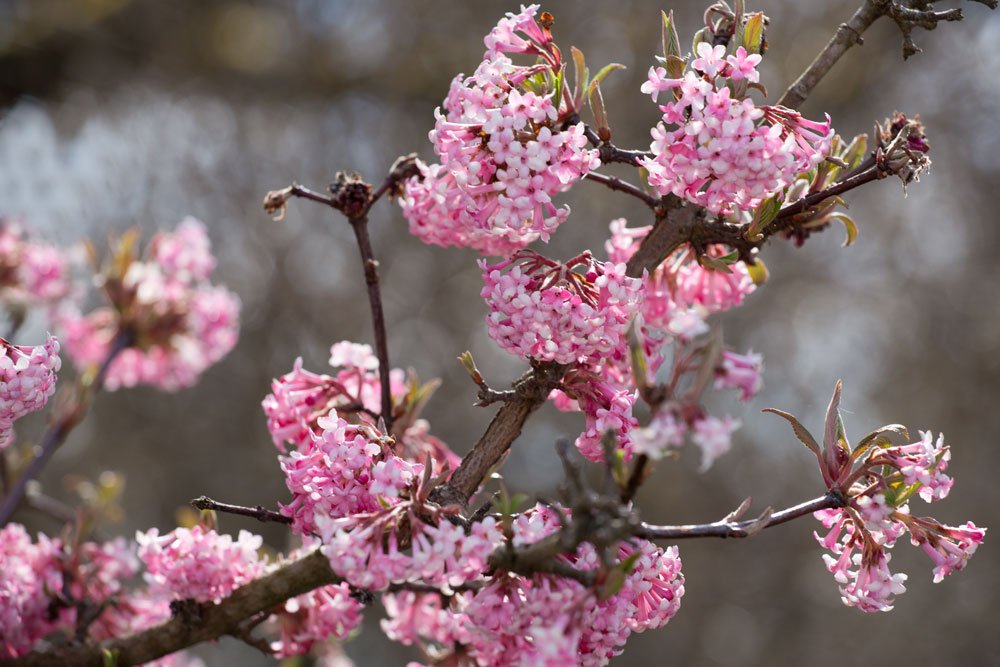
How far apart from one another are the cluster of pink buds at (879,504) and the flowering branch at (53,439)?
4.42 feet

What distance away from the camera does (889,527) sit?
3.49 feet

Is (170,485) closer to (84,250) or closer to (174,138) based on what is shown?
(174,138)

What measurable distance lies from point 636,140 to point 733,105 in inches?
236

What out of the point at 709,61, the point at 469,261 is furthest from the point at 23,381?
the point at 469,261

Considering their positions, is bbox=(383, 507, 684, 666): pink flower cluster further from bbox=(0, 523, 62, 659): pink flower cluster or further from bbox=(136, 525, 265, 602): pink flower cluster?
bbox=(0, 523, 62, 659): pink flower cluster

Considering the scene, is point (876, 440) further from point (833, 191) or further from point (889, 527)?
point (833, 191)

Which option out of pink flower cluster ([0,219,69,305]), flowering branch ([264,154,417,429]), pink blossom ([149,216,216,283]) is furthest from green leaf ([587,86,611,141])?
pink flower cluster ([0,219,69,305])

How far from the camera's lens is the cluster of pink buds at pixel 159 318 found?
6.94 feet

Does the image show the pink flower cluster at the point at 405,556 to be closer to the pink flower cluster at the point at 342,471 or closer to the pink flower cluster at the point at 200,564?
the pink flower cluster at the point at 342,471

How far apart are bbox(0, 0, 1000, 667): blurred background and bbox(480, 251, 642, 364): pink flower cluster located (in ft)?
16.2

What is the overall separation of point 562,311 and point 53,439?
46.9 inches

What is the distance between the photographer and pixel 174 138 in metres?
7.58

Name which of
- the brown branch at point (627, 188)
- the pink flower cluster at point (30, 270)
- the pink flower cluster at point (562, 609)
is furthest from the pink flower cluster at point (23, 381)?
the pink flower cluster at point (30, 270)

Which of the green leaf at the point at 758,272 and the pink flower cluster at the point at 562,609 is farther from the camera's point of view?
the green leaf at the point at 758,272
